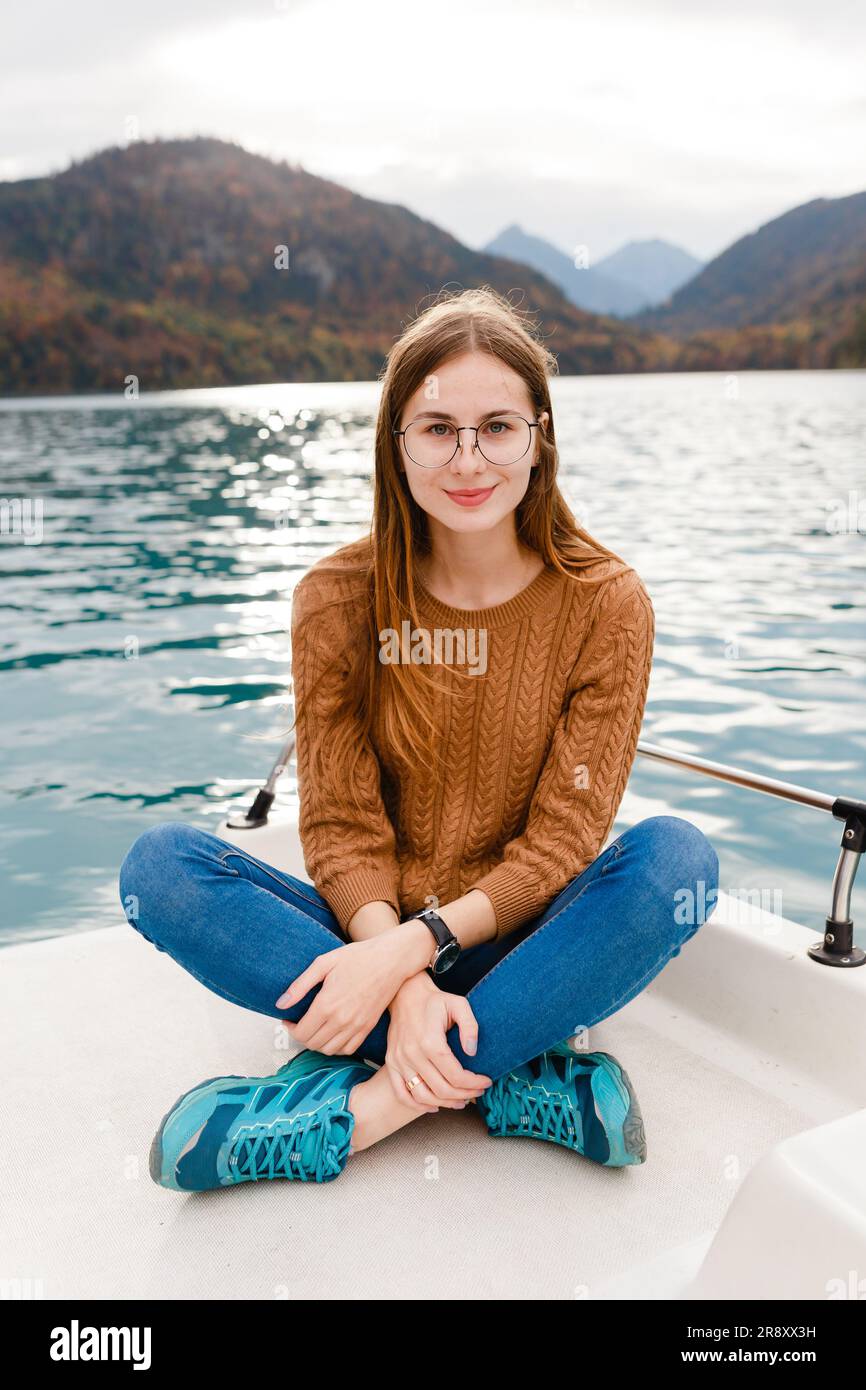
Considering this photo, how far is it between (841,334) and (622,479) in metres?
45.7

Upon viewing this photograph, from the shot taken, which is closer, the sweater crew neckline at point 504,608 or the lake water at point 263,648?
the sweater crew neckline at point 504,608

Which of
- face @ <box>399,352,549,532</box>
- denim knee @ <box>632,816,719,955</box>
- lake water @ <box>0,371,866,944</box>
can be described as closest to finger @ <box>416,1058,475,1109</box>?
denim knee @ <box>632,816,719,955</box>

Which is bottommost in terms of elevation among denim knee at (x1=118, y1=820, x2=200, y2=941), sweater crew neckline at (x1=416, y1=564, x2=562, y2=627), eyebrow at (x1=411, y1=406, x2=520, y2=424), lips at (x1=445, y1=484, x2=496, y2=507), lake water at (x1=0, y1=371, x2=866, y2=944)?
lake water at (x1=0, y1=371, x2=866, y2=944)

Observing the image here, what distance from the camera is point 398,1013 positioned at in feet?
5.34

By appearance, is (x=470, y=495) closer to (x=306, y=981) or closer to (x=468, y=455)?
(x=468, y=455)

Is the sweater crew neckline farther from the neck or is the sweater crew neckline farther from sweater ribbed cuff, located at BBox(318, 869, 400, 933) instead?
sweater ribbed cuff, located at BBox(318, 869, 400, 933)

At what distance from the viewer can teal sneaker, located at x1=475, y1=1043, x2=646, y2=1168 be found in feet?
5.29

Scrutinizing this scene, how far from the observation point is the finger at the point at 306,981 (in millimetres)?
1640

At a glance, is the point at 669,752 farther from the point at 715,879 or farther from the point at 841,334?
the point at 841,334

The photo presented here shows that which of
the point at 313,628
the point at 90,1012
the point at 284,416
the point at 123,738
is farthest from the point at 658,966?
the point at 284,416

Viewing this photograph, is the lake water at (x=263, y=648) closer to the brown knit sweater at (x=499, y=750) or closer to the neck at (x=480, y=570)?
the neck at (x=480, y=570)

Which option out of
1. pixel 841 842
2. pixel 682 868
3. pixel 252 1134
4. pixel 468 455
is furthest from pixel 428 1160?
pixel 468 455

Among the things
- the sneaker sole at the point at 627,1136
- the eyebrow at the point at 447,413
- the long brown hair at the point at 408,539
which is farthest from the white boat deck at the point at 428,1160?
the eyebrow at the point at 447,413

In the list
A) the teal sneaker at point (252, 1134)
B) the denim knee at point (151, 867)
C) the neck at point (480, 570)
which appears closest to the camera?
the teal sneaker at point (252, 1134)
